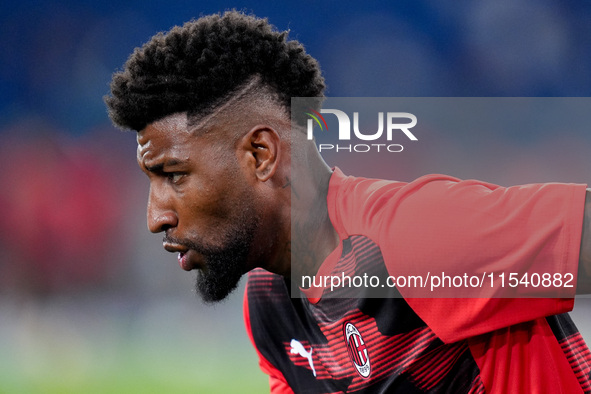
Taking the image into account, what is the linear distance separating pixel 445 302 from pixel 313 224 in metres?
0.32

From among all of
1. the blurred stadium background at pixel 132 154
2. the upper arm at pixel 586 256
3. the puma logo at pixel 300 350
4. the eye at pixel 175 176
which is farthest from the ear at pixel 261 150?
the blurred stadium background at pixel 132 154

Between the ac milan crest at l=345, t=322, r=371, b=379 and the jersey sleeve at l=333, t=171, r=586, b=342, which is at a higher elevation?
the jersey sleeve at l=333, t=171, r=586, b=342

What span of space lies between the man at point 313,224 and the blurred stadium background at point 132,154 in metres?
1.48

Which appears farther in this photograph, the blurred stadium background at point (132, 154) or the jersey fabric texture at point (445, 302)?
the blurred stadium background at point (132, 154)

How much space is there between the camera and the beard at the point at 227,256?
114cm

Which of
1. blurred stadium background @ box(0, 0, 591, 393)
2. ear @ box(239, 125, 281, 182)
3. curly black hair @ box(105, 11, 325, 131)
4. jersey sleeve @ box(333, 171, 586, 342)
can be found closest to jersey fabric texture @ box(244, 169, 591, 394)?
jersey sleeve @ box(333, 171, 586, 342)

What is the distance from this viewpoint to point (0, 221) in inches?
118

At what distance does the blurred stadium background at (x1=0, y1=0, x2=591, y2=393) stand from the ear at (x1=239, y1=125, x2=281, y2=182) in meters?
1.53

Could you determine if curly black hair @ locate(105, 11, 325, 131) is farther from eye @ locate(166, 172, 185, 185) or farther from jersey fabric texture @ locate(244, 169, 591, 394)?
jersey fabric texture @ locate(244, 169, 591, 394)

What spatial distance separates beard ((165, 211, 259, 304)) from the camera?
1145 millimetres

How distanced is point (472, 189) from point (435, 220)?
7cm

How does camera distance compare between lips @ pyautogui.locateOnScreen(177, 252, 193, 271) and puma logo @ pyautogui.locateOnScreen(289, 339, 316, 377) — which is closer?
lips @ pyautogui.locateOnScreen(177, 252, 193, 271)

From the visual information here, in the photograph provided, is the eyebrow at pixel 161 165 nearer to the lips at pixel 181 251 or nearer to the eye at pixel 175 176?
the eye at pixel 175 176

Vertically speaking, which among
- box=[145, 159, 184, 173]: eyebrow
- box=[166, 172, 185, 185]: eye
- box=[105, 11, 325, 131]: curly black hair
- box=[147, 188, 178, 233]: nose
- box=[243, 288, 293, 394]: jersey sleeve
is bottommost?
box=[243, 288, 293, 394]: jersey sleeve
